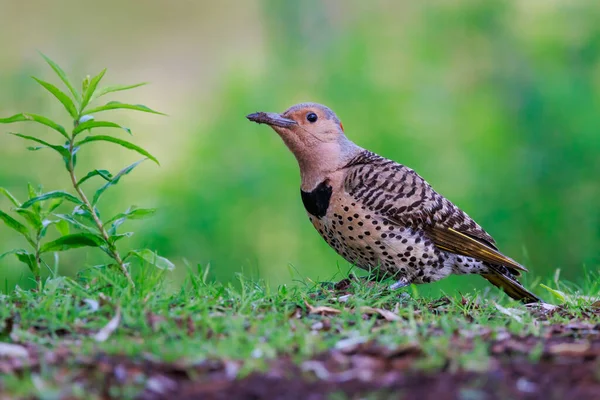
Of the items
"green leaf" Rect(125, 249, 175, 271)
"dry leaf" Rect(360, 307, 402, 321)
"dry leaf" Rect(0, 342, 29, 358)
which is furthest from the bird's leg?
"dry leaf" Rect(0, 342, 29, 358)

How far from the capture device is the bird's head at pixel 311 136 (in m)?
6.05

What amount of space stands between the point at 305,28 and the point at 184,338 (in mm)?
8423

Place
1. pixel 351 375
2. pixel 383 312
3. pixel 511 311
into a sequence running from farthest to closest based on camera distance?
pixel 511 311, pixel 383 312, pixel 351 375

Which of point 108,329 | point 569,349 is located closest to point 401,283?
point 569,349

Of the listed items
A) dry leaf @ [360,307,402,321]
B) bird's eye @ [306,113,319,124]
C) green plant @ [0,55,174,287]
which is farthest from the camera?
bird's eye @ [306,113,319,124]

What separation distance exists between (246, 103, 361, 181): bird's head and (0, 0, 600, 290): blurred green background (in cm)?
317

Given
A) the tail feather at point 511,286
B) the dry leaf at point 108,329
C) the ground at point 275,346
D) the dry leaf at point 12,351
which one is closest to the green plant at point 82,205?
the ground at point 275,346

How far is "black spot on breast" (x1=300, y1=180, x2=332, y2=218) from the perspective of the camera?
580 centimetres

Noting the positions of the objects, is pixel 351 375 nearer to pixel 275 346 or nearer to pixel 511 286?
pixel 275 346

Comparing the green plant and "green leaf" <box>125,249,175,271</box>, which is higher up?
the green plant

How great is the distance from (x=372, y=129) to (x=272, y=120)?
430 cm

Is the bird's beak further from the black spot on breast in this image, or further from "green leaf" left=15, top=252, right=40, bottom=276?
"green leaf" left=15, top=252, right=40, bottom=276

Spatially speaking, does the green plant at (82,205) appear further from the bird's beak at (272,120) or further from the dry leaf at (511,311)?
the dry leaf at (511,311)

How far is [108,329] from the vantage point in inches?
151
